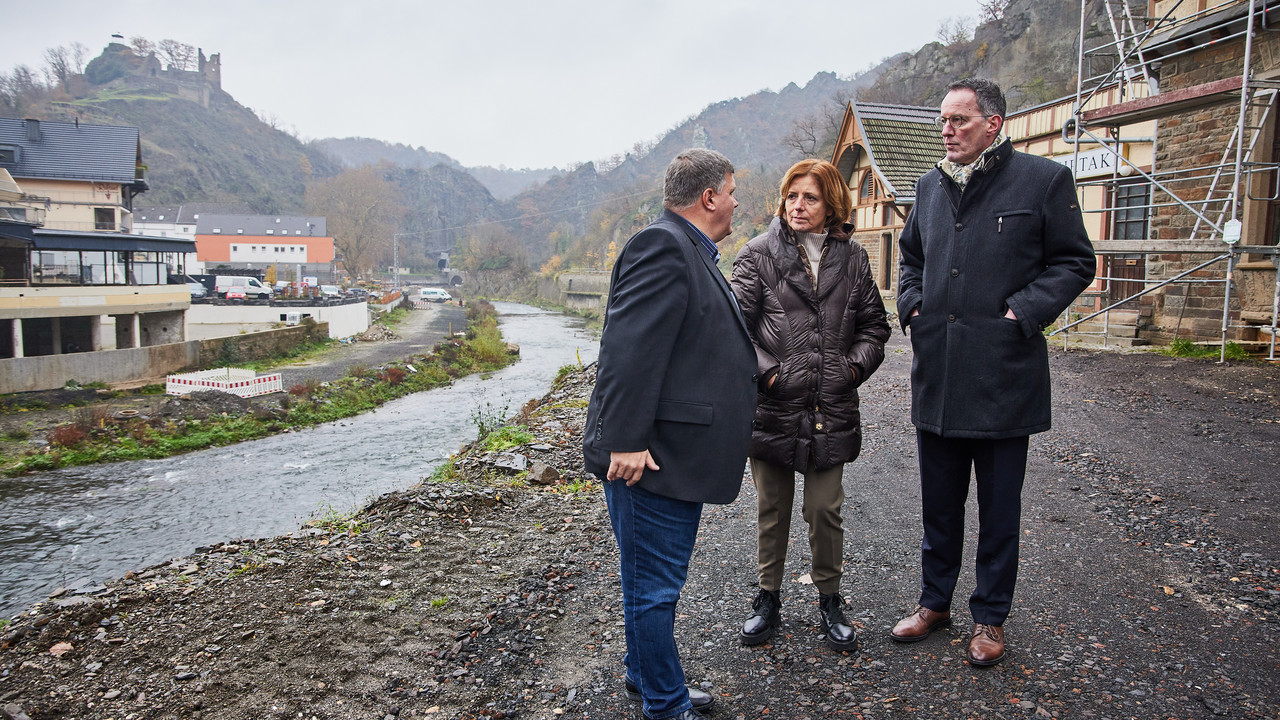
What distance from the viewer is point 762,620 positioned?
3.18 meters

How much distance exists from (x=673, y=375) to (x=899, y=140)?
20083 mm

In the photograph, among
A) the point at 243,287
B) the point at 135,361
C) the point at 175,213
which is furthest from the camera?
the point at 175,213

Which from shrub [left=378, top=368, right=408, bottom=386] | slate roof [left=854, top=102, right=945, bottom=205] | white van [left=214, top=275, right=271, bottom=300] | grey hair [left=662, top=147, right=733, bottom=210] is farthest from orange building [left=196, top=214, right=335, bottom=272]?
grey hair [left=662, top=147, right=733, bottom=210]

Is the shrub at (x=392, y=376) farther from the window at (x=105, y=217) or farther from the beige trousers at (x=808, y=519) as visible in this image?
the window at (x=105, y=217)

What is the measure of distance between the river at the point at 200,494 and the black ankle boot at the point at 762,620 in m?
8.11

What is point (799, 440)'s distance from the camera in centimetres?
299

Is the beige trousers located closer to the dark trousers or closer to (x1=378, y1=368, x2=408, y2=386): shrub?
the dark trousers

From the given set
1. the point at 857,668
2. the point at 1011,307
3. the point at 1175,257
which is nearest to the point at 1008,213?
the point at 1011,307

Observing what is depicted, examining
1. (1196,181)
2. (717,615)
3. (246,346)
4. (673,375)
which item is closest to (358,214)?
(246,346)

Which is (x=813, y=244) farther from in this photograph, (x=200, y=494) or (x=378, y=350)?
(x=378, y=350)

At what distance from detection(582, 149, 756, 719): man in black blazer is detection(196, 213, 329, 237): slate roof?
77.8 metres

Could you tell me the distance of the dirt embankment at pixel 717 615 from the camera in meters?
2.77

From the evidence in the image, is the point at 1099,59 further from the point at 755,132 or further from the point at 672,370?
the point at 755,132

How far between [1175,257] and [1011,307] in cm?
1027
